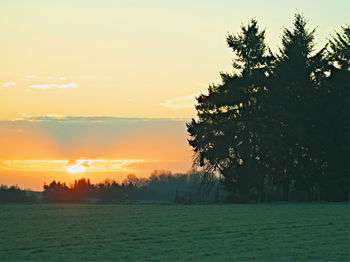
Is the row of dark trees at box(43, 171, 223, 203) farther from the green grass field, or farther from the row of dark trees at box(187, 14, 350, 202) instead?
the green grass field

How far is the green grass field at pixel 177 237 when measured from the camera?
73.3 feet

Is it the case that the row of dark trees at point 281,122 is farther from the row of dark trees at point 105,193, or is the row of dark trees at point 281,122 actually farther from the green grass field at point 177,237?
the green grass field at point 177,237

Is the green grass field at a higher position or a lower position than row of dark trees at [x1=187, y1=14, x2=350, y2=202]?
lower

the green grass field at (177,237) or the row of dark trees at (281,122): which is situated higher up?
the row of dark trees at (281,122)

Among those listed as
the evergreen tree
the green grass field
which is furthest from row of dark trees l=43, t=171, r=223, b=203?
the green grass field

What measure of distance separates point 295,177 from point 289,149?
2.64m

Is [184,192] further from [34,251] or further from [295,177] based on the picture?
[34,251]

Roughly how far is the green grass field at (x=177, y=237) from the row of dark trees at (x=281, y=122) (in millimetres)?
18025

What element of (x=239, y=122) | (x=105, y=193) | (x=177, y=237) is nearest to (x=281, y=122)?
(x=239, y=122)

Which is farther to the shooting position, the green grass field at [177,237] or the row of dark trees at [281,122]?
the row of dark trees at [281,122]

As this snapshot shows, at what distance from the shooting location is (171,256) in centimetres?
2200

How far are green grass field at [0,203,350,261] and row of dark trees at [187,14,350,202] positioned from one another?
18.0 metres

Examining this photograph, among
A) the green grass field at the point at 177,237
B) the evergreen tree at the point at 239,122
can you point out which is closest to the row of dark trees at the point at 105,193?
the evergreen tree at the point at 239,122

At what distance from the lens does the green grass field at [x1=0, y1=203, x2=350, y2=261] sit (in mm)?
22344
